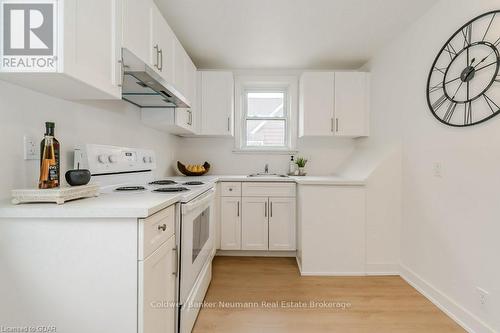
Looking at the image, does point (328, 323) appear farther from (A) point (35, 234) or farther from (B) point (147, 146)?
(B) point (147, 146)

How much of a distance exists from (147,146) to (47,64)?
146cm

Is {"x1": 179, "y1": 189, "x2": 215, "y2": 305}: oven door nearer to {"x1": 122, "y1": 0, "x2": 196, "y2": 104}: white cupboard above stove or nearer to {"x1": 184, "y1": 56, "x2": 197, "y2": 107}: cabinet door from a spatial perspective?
{"x1": 122, "y1": 0, "x2": 196, "y2": 104}: white cupboard above stove

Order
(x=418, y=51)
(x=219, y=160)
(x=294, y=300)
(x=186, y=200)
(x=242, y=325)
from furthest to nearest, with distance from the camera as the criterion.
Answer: (x=219, y=160) < (x=418, y=51) < (x=294, y=300) < (x=242, y=325) < (x=186, y=200)

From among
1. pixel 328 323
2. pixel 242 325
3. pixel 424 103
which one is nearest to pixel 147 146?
pixel 242 325

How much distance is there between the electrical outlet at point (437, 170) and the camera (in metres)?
1.89

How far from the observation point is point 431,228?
6.57ft

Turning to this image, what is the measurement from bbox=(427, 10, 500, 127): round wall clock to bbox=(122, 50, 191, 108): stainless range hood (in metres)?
2.02

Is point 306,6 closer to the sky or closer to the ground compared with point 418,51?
closer to the sky

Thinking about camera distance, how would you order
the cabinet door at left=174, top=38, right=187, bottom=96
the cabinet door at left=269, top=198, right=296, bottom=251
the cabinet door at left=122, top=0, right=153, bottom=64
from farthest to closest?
the cabinet door at left=269, top=198, right=296, bottom=251 → the cabinet door at left=174, top=38, right=187, bottom=96 → the cabinet door at left=122, top=0, right=153, bottom=64

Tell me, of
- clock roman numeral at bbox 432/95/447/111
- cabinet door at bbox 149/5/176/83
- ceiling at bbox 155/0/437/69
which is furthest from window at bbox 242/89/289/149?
clock roman numeral at bbox 432/95/447/111

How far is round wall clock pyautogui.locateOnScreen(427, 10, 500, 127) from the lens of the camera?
1.50 metres

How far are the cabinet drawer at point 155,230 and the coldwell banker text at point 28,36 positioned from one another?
701 mm

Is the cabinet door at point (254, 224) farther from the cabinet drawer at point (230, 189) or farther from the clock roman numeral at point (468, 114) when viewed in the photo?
the clock roman numeral at point (468, 114)

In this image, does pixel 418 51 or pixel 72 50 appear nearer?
pixel 72 50
